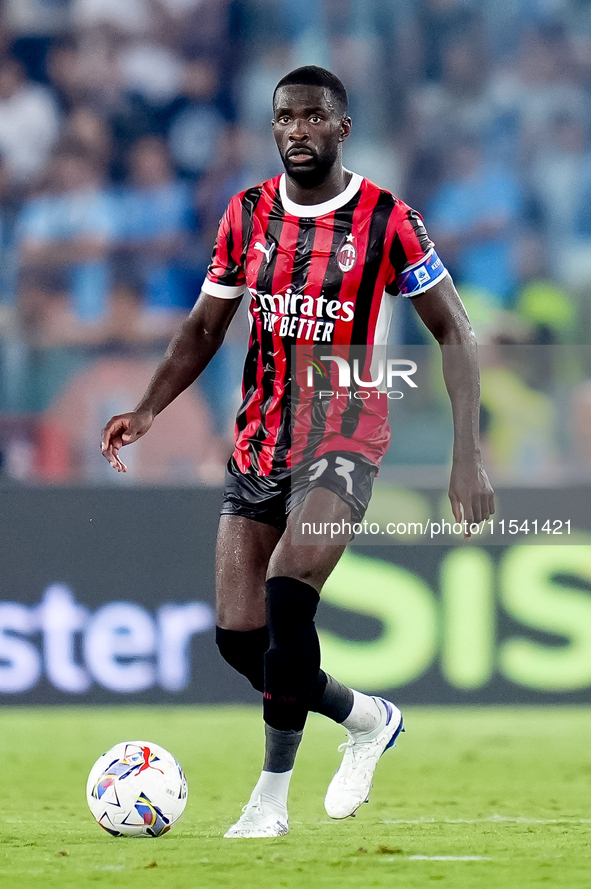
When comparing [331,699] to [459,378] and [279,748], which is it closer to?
[279,748]

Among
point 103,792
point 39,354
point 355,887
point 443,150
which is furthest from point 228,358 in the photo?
point 355,887

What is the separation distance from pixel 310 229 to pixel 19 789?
2.55 metres

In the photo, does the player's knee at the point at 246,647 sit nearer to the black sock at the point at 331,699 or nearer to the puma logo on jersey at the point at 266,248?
the black sock at the point at 331,699

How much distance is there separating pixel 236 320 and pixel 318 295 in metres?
3.31

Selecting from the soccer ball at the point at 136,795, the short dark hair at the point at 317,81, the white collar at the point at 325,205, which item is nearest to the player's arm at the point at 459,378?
the white collar at the point at 325,205

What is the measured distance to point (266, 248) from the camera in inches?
158

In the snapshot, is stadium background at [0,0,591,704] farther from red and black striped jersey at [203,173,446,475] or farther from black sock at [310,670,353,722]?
red and black striped jersey at [203,173,446,475]

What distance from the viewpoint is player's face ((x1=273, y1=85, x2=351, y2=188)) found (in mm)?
3803

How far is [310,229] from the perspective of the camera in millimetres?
3967

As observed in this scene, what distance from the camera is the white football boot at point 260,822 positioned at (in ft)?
12.3

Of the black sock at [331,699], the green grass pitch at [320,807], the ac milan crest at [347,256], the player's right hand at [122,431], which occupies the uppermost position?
the ac milan crest at [347,256]

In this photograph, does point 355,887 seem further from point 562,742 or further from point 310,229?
point 562,742

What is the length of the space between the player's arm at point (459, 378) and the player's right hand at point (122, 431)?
962mm

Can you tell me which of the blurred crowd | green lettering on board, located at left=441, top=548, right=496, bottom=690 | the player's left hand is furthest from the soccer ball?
the blurred crowd
